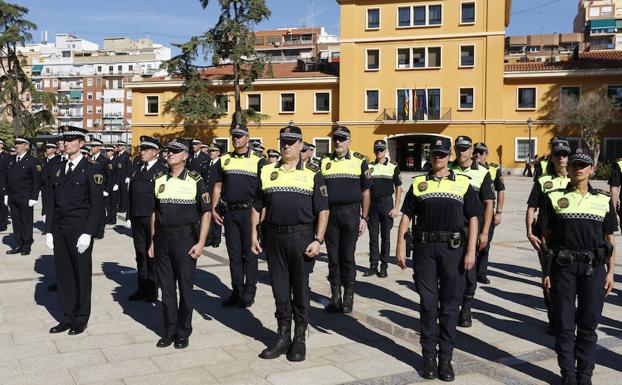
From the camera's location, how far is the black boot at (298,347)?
5449mm

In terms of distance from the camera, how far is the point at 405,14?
45.8 m

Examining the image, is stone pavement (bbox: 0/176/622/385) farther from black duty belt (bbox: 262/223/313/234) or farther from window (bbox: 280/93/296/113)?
window (bbox: 280/93/296/113)

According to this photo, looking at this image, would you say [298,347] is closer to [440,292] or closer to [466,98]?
[440,292]

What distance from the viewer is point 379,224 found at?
31.7 ft

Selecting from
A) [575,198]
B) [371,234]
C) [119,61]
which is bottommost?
[371,234]

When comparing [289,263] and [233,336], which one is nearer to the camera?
[289,263]

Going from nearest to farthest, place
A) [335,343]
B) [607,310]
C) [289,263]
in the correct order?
1. [289,263]
2. [335,343]
3. [607,310]

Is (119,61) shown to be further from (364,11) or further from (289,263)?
(289,263)

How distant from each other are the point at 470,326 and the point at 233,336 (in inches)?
100.0

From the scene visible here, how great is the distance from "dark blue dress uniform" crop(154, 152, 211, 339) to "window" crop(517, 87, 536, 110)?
42.7 metres

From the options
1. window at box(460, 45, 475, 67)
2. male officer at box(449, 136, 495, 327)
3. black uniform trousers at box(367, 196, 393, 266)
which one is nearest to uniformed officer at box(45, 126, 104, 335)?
male officer at box(449, 136, 495, 327)

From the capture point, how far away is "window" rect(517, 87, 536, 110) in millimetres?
44781

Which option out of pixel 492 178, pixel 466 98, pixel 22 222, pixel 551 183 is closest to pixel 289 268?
pixel 551 183

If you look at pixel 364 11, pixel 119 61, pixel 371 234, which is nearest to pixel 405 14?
pixel 364 11
